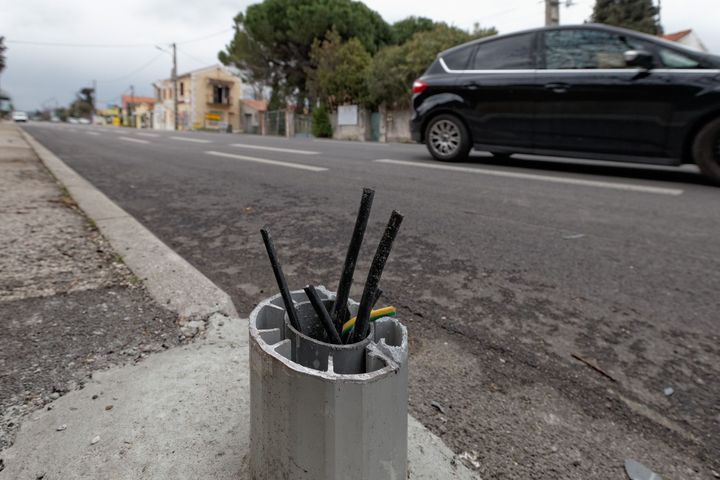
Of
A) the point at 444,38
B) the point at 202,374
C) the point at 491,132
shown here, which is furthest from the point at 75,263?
the point at 444,38

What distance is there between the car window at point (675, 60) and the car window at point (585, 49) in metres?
0.30

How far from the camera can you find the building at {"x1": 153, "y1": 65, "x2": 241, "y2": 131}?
52.7 m

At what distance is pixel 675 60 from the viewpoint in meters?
5.20

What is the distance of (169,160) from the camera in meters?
7.86

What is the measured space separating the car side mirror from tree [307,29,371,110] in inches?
930

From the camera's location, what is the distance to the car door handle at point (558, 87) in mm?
5832

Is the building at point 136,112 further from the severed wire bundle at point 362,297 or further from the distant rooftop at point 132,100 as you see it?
the severed wire bundle at point 362,297

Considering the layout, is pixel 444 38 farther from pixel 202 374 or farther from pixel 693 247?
pixel 202 374

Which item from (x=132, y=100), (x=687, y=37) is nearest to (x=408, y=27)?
(x=687, y=37)

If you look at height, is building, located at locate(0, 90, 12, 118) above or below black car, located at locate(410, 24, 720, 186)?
above

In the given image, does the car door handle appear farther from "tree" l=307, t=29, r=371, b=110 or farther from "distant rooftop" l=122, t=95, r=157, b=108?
"distant rooftop" l=122, t=95, r=157, b=108

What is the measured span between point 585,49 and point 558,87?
1.82 ft

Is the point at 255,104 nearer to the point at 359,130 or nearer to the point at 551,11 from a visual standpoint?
the point at 359,130

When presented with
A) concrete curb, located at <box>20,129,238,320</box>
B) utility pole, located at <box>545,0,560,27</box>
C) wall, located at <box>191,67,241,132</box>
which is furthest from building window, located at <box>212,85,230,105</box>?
concrete curb, located at <box>20,129,238,320</box>
